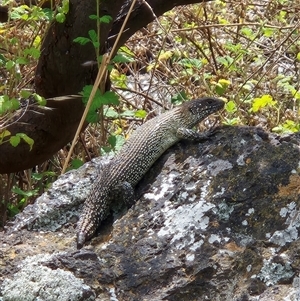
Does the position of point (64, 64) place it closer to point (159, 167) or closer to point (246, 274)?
point (159, 167)

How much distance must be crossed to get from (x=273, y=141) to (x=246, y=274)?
741mm

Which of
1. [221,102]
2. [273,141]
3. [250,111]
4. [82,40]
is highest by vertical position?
[82,40]

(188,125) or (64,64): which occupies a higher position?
(64,64)

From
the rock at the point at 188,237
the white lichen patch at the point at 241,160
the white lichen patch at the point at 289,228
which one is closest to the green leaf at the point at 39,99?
the rock at the point at 188,237

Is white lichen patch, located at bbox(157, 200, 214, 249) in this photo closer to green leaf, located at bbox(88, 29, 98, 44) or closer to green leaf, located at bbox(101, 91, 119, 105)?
green leaf, located at bbox(101, 91, 119, 105)

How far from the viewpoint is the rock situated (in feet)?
8.79

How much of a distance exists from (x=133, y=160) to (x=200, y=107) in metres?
0.89

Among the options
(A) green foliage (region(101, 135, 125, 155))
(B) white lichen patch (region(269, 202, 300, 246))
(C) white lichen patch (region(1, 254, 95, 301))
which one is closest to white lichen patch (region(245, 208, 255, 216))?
(B) white lichen patch (region(269, 202, 300, 246))

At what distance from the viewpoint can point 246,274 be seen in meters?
2.67

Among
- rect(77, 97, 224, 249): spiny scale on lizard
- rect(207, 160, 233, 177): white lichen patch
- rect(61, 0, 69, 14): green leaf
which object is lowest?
rect(77, 97, 224, 249): spiny scale on lizard

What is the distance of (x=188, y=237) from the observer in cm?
287

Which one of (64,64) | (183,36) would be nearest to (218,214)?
(64,64)

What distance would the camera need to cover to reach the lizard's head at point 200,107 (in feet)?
13.9

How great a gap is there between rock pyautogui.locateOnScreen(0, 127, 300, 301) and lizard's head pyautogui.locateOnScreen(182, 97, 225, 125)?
2.79 feet
